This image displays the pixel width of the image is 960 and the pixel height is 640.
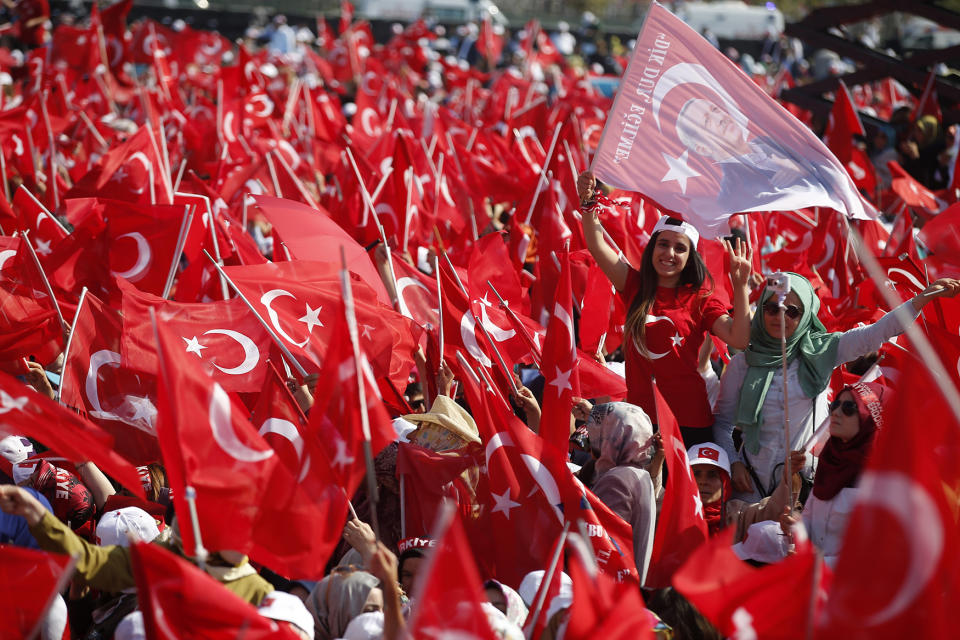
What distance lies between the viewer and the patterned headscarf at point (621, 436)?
3.60 m

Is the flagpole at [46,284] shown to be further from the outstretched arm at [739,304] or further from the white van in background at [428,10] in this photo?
Result: the white van in background at [428,10]

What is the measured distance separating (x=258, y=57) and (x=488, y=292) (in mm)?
14525

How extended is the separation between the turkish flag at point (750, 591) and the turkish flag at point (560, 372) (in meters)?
1.46

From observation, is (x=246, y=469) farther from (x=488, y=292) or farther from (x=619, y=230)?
(x=619, y=230)

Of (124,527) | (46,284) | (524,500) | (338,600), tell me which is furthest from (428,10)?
(338,600)

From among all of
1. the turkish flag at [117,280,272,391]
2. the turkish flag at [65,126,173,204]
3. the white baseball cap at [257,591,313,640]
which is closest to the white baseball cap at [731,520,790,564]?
the white baseball cap at [257,591,313,640]

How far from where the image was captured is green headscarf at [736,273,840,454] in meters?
4.07

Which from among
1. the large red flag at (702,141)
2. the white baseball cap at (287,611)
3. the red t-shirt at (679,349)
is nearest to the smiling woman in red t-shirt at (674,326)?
the red t-shirt at (679,349)

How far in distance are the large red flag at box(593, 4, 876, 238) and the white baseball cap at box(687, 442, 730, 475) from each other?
2.93ft

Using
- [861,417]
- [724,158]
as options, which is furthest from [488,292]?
[861,417]

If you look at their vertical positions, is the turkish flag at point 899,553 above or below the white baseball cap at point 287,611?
above

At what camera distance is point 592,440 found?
370 cm

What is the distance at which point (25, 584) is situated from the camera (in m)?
2.67

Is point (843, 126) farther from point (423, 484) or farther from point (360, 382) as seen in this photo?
point (360, 382)
